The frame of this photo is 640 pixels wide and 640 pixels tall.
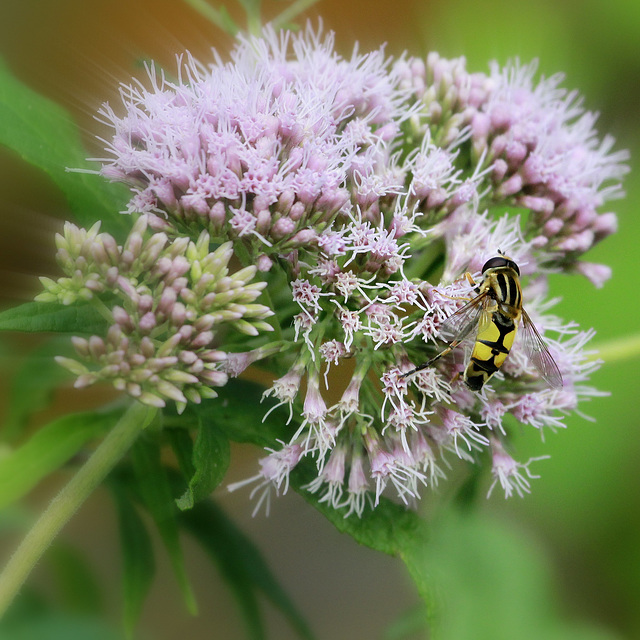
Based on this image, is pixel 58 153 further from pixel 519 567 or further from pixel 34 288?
pixel 519 567

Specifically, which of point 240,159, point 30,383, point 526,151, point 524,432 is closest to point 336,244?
point 240,159

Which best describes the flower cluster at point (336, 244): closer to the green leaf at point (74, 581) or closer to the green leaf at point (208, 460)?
the green leaf at point (208, 460)

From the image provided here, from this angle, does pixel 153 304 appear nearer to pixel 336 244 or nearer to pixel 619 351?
pixel 336 244

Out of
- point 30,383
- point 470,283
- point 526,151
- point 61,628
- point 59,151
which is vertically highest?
point 526,151

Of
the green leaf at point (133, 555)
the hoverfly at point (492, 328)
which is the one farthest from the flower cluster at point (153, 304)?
the green leaf at point (133, 555)

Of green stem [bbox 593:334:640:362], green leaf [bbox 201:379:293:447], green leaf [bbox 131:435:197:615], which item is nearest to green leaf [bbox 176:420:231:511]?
green leaf [bbox 201:379:293:447]

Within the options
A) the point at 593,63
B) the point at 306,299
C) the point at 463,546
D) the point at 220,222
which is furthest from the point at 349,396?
the point at 593,63
